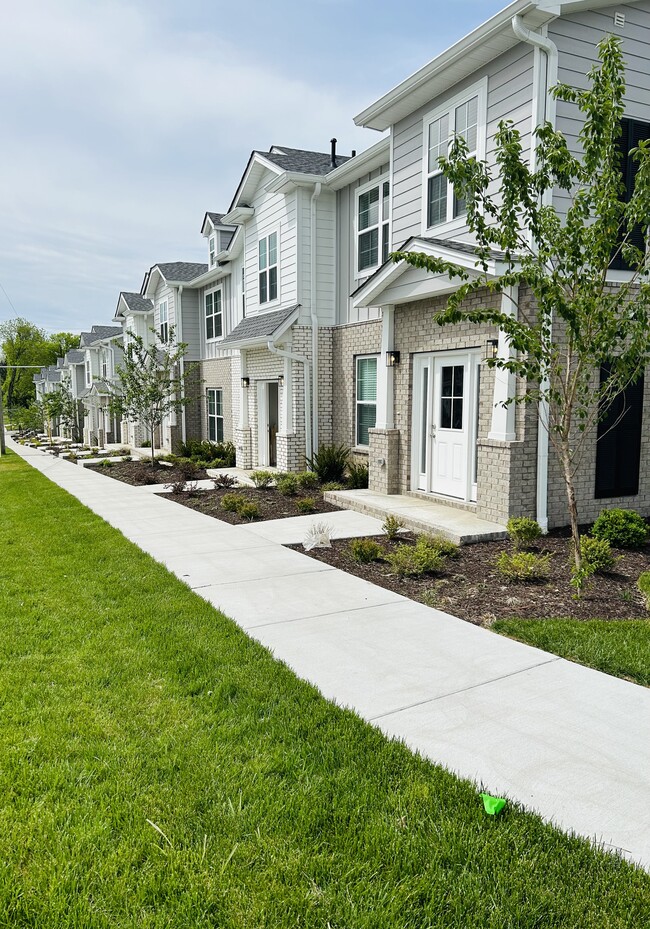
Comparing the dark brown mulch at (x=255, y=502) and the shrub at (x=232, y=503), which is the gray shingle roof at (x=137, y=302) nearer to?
the dark brown mulch at (x=255, y=502)

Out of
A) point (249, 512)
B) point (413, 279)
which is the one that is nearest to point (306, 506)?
point (249, 512)

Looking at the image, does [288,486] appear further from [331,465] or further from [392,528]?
[392,528]

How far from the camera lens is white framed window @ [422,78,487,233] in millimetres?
9133

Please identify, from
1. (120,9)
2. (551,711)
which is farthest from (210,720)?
(120,9)

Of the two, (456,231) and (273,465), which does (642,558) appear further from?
(273,465)

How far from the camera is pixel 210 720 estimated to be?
147 inches

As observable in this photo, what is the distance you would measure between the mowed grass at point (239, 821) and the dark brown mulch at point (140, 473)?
1183cm

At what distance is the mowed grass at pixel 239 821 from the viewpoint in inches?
93.7

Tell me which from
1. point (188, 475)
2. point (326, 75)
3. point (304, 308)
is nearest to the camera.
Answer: point (326, 75)

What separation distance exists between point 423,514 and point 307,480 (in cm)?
431

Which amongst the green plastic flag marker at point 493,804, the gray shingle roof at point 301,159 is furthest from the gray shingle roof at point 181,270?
the green plastic flag marker at point 493,804

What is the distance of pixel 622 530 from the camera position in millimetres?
8008

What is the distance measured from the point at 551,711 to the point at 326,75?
1284 centimetres

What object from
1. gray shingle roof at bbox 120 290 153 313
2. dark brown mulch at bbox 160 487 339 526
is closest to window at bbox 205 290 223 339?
gray shingle roof at bbox 120 290 153 313
